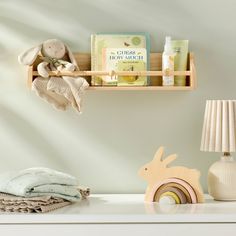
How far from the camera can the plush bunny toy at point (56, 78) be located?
87.8 inches

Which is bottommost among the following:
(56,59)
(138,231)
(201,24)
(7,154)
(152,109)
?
(138,231)

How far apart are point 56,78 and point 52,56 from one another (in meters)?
0.10

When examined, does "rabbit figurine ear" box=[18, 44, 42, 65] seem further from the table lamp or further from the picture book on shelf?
the table lamp

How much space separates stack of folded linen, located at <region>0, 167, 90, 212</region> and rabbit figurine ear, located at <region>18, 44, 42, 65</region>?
456 millimetres

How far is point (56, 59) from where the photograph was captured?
2.31m

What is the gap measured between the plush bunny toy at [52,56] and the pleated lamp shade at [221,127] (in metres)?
0.56

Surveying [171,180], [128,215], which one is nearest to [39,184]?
[128,215]

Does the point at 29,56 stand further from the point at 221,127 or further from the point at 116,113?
the point at 221,127

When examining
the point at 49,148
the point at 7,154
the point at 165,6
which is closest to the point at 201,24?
the point at 165,6

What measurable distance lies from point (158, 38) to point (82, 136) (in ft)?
1.66

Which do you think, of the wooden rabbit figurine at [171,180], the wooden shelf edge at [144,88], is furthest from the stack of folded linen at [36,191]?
the wooden shelf edge at [144,88]

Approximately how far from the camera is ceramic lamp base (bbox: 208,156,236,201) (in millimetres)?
2113

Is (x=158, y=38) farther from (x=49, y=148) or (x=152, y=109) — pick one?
(x=49, y=148)

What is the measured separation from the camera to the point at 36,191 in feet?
6.19
